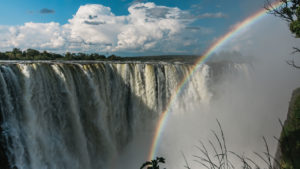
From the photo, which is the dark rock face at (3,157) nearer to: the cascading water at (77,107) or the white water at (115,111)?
the cascading water at (77,107)

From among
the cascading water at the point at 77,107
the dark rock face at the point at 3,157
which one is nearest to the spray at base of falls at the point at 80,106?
the cascading water at the point at 77,107

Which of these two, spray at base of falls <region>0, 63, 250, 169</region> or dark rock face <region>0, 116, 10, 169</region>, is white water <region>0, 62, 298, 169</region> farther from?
dark rock face <region>0, 116, 10, 169</region>

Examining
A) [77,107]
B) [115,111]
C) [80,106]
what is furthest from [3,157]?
[115,111]

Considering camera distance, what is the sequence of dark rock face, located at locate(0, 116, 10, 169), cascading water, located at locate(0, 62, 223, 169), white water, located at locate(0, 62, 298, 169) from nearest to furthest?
→ dark rock face, located at locate(0, 116, 10, 169) < cascading water, located at locate(0, 62, 223, 169) < white water, located at locate(0, 62, 298, 169)

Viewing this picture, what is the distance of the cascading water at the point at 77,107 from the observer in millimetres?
8227

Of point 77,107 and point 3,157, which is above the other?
point 77,107

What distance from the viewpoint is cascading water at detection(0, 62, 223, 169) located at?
823 cm

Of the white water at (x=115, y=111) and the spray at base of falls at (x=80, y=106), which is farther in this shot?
the white water at (x=115, y=111)

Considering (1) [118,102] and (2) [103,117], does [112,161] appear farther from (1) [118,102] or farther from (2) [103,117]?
(1) [118,102]

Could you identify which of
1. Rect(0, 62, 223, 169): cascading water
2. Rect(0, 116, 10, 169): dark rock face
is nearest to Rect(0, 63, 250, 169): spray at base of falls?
Rect(0, 62, 223, 169): cascading water

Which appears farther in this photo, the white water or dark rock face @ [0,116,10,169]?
the white water

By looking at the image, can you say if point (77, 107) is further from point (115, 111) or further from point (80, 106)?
point (115, 111)

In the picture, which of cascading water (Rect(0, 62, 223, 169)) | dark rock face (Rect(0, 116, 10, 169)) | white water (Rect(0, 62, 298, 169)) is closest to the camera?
dark rock face (Rect(0, 116, 10, 169))

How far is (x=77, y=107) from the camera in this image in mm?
11305
